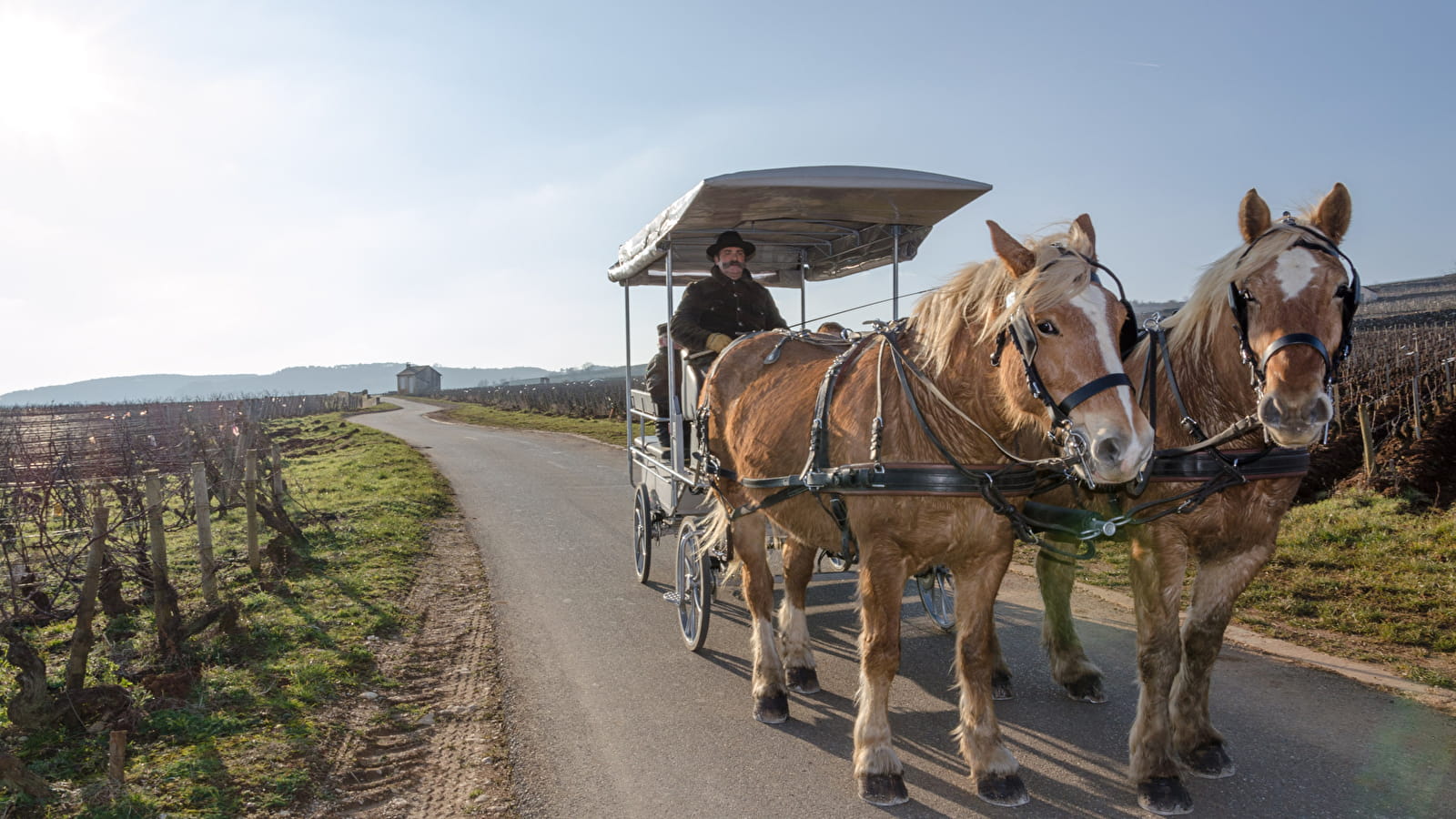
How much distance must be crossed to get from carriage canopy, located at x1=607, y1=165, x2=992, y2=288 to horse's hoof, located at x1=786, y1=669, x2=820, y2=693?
278 cm

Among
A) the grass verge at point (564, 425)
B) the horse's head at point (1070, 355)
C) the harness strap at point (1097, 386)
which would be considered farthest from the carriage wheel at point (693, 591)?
the grass verge at point (564, 425)

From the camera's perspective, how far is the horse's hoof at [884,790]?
344 centimetres

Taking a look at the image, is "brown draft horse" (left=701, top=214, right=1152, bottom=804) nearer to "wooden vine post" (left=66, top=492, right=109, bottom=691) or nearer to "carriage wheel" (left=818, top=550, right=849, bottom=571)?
"carriage wheel" (left=818, top=550, right=849, bottom=571)

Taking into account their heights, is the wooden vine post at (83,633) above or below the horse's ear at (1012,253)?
below

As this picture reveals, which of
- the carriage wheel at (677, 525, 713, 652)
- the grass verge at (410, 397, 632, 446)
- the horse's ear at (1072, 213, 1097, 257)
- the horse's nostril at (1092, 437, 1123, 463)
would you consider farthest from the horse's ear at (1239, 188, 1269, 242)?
the grass verge at (410, 397, 632, 446)

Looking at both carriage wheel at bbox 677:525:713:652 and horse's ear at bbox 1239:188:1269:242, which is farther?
carriage wheel at bbox 677:525:713:652

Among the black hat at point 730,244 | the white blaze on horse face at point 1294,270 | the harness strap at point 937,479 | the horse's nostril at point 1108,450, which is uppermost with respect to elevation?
the black hat at point 730,244

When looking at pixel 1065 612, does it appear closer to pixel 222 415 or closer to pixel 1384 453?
pixel 1384 453

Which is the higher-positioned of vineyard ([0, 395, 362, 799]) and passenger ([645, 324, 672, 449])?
passenger ([645, 324, 672, 449])

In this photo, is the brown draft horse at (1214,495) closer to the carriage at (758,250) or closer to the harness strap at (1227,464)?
the harness strap at (1227,464)

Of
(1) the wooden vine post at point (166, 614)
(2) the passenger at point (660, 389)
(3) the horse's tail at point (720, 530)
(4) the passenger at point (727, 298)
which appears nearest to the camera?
(3) the horse's tail at point (720, 530)

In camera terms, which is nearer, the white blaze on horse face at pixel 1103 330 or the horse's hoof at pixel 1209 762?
the white blaze on horse face at pixel 1103 330

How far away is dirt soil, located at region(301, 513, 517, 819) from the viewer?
358 centimetres

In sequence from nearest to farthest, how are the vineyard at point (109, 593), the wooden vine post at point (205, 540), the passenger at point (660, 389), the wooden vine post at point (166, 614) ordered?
the vineyard at point (109, 593) → the wooden vine post at point (166, 614) → the wooden vine post at point (205, 540) → the passenger at point (660, 389)
